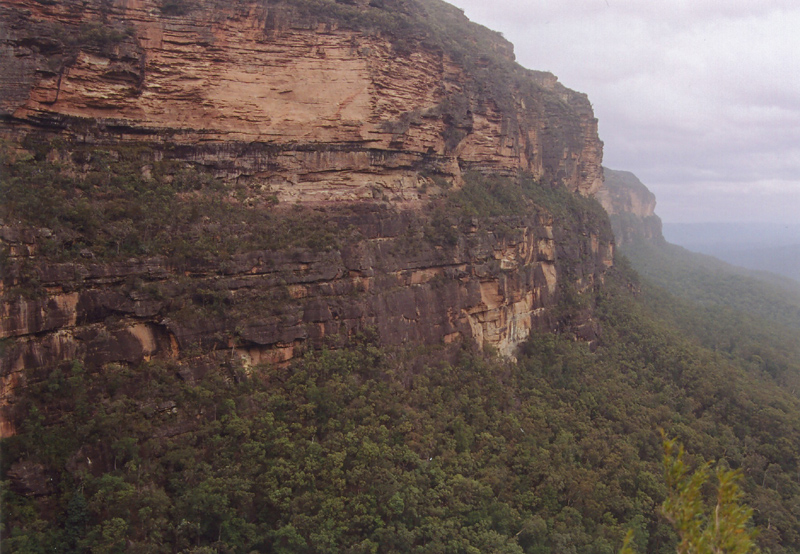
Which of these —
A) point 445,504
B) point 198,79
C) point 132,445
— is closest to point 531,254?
point 445,504

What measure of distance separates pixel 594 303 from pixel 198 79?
2888 cm

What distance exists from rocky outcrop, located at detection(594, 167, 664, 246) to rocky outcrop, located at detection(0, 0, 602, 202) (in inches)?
2576

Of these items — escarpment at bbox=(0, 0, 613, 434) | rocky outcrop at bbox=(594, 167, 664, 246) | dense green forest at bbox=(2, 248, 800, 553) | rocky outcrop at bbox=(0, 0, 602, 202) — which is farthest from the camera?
rocky outcrop at bbox=(594, 167, 664, 246)

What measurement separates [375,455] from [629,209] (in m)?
99.3

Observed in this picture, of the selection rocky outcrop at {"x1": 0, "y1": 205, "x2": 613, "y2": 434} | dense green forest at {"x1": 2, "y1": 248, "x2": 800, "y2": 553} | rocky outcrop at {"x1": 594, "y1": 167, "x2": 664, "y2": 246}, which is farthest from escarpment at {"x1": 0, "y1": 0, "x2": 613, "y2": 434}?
rocky outcrop at {"x1": 594, "y1": 167, "x2": 664, "y2": 246}

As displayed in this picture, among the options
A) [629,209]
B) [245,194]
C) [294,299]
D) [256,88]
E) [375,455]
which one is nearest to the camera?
[375,455]

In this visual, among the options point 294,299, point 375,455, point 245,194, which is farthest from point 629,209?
point 375,455

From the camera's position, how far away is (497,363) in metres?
26.8

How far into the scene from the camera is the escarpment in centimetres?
1645

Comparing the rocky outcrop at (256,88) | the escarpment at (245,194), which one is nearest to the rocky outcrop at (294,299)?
the escarpment at (245,194)

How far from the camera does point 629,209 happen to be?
101875mm

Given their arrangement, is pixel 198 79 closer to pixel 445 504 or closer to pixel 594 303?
pixel 445 504

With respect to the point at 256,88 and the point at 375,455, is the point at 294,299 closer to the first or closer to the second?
the point at 375,455

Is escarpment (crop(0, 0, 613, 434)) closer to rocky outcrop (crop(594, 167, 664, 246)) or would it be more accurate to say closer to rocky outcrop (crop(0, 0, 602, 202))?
rocky outcrop (crop(0, 0, 602, 202))
